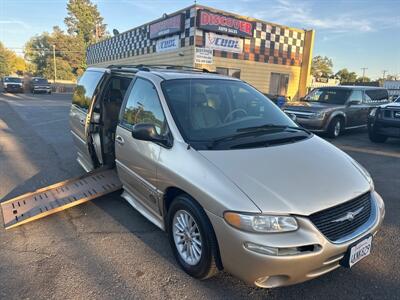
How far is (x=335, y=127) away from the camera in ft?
30.5

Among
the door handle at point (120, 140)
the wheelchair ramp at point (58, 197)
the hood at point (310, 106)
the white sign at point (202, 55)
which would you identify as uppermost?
the white sign at point (202, 55)

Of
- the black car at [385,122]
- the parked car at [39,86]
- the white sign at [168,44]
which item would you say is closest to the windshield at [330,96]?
the black car at [385,122]

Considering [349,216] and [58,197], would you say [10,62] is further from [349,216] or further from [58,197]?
[349,216]

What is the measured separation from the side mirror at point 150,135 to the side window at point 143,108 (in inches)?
5.0

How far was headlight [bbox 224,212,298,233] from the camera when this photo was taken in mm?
2100

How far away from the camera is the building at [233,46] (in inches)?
637

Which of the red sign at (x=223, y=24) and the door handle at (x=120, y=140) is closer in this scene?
the door handle at (x=120, y=140)

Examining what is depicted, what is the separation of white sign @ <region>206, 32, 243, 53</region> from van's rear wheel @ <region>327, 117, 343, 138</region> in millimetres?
9098

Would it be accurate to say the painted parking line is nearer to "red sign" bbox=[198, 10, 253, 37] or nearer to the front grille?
the front grille

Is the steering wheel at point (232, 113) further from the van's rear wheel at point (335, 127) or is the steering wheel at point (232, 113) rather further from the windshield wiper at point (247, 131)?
the van's rear wheel at point (335, 127)

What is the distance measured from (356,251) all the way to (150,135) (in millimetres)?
1896

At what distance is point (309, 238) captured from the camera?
209 centimetres

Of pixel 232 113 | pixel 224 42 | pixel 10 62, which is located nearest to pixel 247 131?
pixel 232 113

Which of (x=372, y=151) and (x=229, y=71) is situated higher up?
(x=229, y=71)
